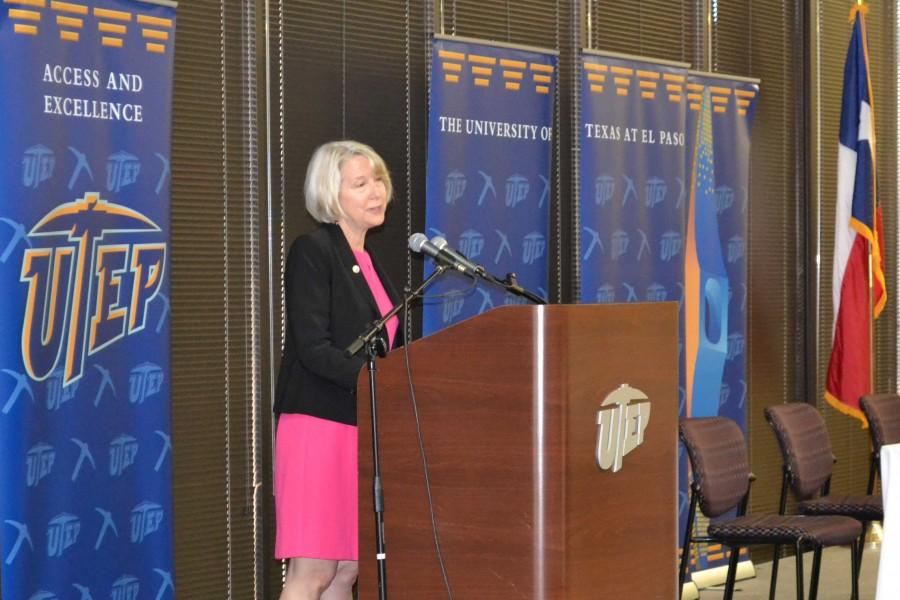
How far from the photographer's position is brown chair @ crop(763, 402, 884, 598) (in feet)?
16.8

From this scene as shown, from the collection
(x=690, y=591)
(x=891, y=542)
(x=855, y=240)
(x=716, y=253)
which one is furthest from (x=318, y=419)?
(x=855, y=240)

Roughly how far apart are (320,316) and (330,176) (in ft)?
1.37

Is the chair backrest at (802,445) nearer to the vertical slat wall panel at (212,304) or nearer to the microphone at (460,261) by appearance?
the vertical slat wall panel at (212,304)

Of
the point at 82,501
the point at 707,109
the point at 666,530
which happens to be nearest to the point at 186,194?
the point at 82,501

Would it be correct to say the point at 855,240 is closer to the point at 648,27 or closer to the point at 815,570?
the point at 648,27

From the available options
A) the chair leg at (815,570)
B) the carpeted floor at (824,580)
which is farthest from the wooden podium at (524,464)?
the carpeted floor at (824,580)

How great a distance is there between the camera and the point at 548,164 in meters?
5.29

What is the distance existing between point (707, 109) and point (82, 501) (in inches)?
141

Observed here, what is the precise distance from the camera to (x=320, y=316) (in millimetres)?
3402

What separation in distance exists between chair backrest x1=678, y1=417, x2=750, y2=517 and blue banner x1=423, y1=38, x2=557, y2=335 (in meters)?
0.91

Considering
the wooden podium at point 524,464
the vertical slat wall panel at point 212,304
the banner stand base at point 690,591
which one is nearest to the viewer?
the wooden podium at point 524,464

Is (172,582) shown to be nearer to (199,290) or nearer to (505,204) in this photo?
(199,290)

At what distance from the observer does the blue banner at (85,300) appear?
3.59 meters

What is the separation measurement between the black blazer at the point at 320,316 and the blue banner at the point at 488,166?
120 cm
